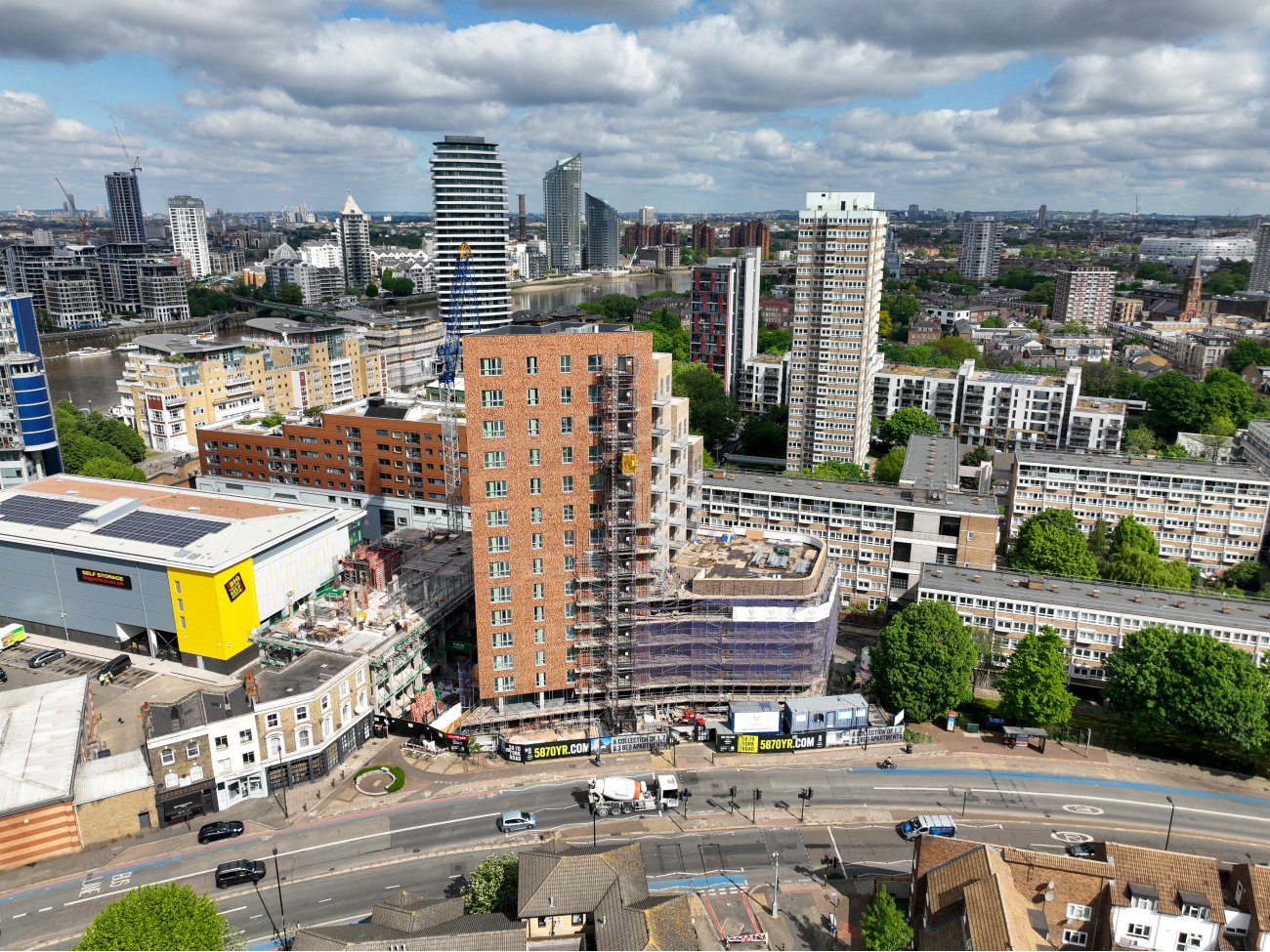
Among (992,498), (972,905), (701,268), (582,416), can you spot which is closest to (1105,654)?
(992,498)

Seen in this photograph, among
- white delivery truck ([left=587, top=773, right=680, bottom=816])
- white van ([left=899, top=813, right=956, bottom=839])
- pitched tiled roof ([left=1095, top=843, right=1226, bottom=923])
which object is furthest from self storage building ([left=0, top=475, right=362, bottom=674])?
pitched tiled roof ([left=1095, top=843, right=1226, bottom=923])

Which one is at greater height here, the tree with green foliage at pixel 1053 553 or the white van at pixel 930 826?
the tree with green foliage at pixel 1053 553

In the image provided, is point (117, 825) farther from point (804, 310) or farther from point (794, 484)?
point (804, 310)

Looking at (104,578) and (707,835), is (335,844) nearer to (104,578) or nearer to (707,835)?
(707,835)

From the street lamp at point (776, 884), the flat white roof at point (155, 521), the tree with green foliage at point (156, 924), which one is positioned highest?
the flat white roof at point (155, 521)

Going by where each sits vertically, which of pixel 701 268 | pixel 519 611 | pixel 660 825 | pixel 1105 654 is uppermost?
pixel 701 268

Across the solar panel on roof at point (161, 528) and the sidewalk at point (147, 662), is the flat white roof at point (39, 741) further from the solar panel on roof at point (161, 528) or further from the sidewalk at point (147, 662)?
the solar panel on roof at point (161, 528)

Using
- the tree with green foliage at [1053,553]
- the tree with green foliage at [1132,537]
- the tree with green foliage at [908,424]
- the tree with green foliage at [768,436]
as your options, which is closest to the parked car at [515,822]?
the tree with green foliage at [1053,553]

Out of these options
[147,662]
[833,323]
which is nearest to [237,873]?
[147,662]
